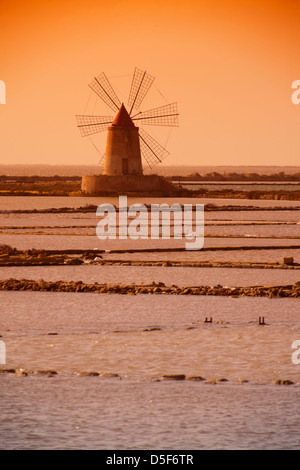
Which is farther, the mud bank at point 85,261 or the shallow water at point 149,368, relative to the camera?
the mud bank at point 85,261

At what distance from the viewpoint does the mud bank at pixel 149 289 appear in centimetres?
1628

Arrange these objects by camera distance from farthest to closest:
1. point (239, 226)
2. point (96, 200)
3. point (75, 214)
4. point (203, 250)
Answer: point (96, 200)
point (75, 214)
point (239, 226)
point (203, 250)

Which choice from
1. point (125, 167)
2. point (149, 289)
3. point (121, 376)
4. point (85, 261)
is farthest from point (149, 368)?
point (125, 167)

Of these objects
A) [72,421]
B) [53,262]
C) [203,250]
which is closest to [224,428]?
[72,421]

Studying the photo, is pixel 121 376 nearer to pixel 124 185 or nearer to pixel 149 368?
pixel 149 368

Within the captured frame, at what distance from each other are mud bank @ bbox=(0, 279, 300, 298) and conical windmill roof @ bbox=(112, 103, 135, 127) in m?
42.9

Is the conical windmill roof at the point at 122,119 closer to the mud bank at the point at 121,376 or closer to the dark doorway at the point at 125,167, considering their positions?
the dark doorway at the point at 125,167

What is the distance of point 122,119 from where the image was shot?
60.2m

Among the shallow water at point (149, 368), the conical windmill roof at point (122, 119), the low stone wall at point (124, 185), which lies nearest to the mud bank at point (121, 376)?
the shallow water at point (149, 368)

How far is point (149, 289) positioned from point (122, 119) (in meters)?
44.2

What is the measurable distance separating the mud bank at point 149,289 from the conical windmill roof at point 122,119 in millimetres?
42897

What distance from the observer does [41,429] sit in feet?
28.2

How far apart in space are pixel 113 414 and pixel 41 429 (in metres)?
0.74
